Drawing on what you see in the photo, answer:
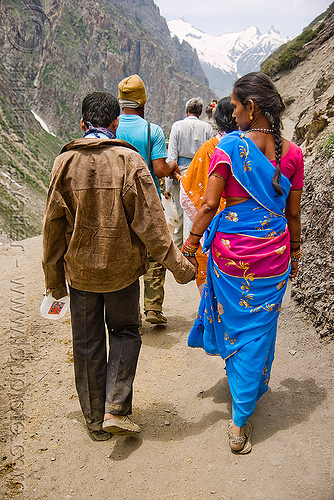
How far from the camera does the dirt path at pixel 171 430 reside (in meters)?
2.13

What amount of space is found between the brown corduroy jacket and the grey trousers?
12 centimetres

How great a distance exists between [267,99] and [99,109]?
0.89m

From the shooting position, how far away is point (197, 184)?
127 inches

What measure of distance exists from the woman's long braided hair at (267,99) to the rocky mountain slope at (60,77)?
77.0ft

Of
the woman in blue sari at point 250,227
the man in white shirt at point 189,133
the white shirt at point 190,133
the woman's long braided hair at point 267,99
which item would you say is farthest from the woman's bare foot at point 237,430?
the white shirt at point 190,133

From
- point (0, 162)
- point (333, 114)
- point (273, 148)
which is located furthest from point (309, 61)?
point (0, 162)

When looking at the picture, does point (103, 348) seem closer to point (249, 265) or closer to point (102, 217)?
point (102, 217)

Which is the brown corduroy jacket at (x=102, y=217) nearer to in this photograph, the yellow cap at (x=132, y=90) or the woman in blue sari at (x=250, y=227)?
the woman in blue sari at (x=250, y=227)

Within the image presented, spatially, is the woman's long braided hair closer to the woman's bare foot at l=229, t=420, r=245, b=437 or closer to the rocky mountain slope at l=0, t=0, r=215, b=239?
the woman's bare foot at l=229, t=420, r=245, b=437

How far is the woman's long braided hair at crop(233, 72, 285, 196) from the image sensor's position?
7.35 feet

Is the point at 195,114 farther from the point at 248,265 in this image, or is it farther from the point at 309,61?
the point at 309,61

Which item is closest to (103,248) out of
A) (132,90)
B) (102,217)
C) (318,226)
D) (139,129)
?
(102,217)

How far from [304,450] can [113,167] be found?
1839 mm

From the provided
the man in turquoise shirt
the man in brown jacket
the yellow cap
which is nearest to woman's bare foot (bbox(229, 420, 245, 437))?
the man in brown jacket
